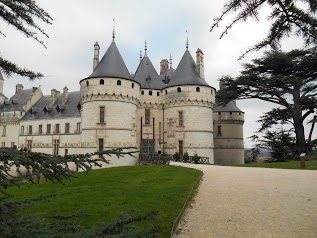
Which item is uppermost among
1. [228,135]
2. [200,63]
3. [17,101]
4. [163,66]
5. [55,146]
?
[163,66]

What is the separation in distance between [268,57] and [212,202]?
18.0 m

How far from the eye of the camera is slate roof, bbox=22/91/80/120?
103 feet

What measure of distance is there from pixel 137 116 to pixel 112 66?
5382mm

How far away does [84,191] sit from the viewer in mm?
9953

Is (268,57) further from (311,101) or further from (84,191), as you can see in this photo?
(84,191)

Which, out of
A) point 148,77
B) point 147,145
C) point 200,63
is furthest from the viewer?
point 148,77

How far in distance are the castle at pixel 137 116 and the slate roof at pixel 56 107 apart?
0.36 ft

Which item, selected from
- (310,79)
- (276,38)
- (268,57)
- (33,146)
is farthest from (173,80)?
(276,38)

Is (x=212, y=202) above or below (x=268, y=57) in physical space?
below

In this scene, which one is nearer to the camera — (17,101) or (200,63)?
(200,63)

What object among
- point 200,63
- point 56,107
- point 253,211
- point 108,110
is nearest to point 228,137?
point 200,63

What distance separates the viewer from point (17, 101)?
1471 inches

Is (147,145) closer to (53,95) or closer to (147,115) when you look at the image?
(147,115)

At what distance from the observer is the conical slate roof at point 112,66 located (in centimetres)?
2434
